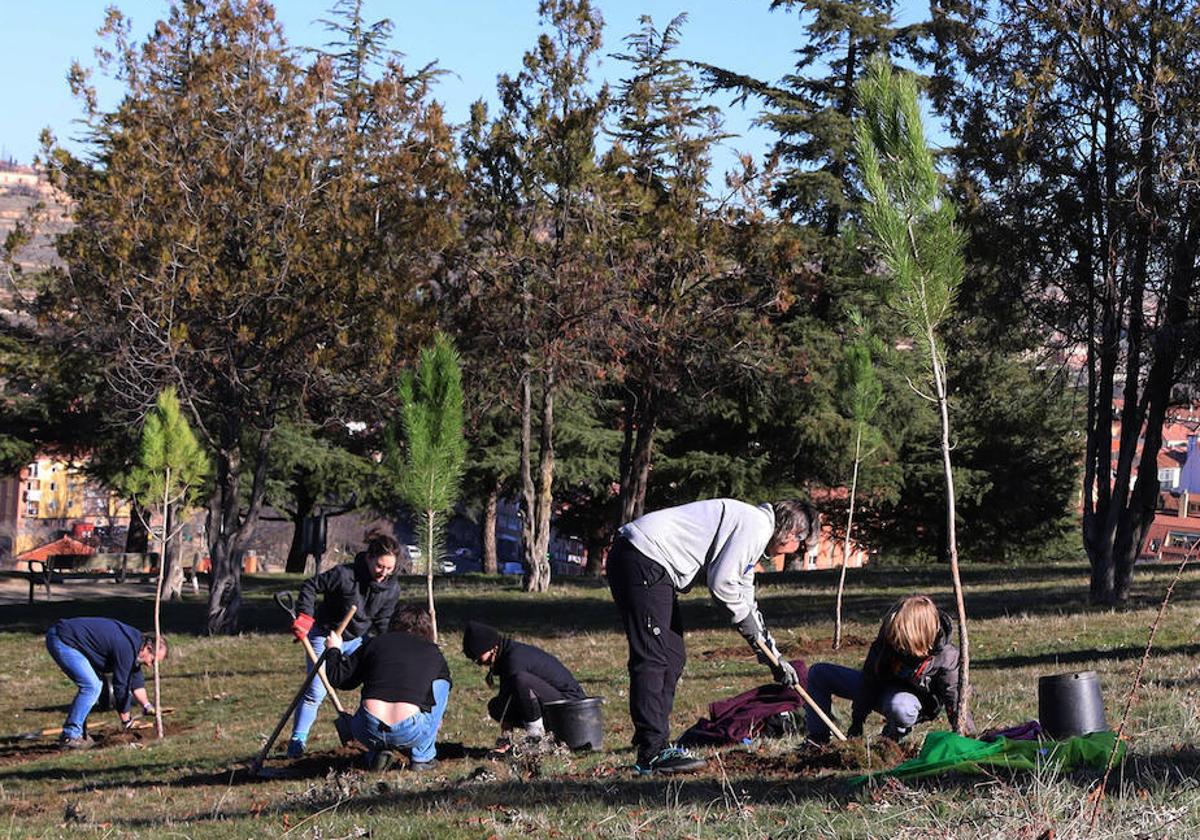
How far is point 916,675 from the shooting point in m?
8.38

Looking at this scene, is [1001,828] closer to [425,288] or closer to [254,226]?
[254,226]

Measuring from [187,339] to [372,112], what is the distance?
456 cm

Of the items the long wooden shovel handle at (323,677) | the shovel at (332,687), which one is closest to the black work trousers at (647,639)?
the shovel at (332,687)

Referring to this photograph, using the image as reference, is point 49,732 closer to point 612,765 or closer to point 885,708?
point 612,765

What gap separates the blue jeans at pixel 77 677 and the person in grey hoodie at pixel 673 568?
6732 millimetres

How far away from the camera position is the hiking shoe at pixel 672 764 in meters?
7.35

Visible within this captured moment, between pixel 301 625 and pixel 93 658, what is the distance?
4025 mm

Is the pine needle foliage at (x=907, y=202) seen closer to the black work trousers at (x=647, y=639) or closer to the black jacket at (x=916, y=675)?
Answer: the black jacket at (x=916, y=675)

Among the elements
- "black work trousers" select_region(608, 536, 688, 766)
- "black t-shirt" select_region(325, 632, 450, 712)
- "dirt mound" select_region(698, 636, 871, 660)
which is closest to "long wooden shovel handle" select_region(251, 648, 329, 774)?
"black t-shirt" select_region(325, 632, 450, 712)

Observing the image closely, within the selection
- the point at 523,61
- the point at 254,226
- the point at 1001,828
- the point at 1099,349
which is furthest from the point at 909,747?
the point at 523,61

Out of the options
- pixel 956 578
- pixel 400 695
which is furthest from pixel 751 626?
pixel 400 695

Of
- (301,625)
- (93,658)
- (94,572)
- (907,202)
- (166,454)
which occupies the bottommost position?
(94,572)

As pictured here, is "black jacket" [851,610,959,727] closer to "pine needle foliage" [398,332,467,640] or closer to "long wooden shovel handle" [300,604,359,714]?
"long wooden shovel handle" [300,604,359,714]

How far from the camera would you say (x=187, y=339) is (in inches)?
843
